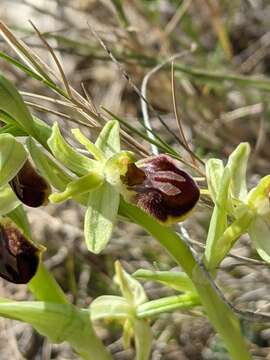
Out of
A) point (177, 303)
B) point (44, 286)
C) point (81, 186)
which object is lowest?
point (177, 303)

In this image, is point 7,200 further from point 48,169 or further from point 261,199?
point 261,199

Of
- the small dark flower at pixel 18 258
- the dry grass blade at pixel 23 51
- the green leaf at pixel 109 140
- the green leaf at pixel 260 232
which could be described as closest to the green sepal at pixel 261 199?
the green leaf at pixel 260 232

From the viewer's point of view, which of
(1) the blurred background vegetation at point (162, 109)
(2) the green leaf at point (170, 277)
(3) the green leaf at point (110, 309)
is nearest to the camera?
(2) the green leaf at point (170, 277)

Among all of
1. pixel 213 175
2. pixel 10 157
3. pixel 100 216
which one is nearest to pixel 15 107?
pixel 10 157

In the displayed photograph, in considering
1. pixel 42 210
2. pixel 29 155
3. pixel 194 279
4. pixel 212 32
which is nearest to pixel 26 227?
pixel 29 155

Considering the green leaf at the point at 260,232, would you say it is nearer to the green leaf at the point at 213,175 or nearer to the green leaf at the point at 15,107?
the green leaf at the point at 213,175

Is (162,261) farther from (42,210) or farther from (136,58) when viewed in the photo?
(136,58)

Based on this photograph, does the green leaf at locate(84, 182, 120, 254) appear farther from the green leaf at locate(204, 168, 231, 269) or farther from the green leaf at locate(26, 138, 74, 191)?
the green leaf at locate(204, 168, 231, 269)
